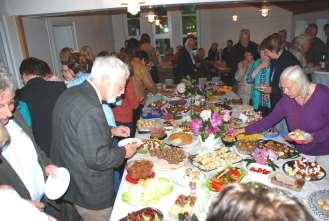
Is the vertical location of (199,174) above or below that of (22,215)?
below

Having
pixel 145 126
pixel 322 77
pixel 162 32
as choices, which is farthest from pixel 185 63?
pixel 162 32

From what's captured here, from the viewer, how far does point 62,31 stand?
18.1 feet

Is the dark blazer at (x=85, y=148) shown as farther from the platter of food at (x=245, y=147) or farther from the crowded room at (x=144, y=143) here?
the platter of food at (x=245, y=147)

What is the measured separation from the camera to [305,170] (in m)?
1.87

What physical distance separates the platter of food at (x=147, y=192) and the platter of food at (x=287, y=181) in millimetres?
674

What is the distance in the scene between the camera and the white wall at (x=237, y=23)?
Answer: 404 inches

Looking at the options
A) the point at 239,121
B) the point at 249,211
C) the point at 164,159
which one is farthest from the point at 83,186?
the point at 239,121

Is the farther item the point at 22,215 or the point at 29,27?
the point at 29,27

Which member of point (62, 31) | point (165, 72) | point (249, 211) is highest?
point (62, 31)

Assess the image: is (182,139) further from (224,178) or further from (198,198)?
(198,198)

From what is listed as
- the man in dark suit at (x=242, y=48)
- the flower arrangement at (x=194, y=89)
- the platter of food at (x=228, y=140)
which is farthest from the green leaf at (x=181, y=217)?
the man in dark suit at (x=242, y=48)

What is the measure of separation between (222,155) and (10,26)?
11.1 ft

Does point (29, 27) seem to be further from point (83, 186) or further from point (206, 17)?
point (206, 17)

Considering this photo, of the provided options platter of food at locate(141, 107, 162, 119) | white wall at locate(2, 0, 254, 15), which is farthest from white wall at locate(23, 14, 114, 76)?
platter of food at locate(141, 107, 162, 119)
